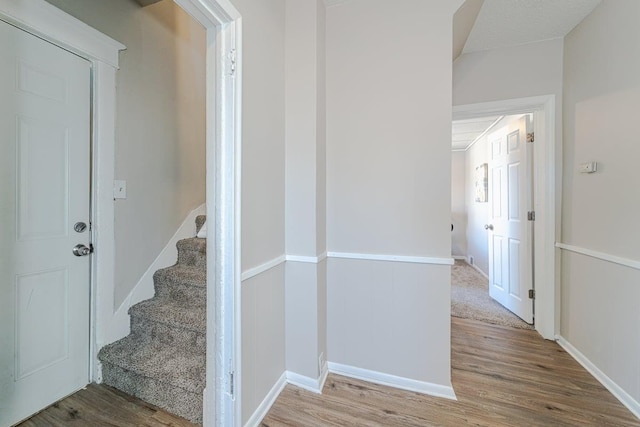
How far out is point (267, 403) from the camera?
1488 mm

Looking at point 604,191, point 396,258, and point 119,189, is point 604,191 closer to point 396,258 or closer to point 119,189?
point 396,258

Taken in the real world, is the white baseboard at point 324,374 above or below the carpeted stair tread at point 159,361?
below

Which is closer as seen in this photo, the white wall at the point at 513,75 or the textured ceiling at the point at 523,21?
the textured ceiling at the point at 523,21

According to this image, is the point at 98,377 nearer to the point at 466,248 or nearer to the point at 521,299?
the point at 521,299

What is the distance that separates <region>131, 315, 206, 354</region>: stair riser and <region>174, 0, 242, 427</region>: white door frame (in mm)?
523

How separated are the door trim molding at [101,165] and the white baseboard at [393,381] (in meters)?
1.59

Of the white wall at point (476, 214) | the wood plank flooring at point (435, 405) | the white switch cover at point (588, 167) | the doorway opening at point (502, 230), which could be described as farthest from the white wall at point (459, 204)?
the wood plank flooring at point (435, 405)

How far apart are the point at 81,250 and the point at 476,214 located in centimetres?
550

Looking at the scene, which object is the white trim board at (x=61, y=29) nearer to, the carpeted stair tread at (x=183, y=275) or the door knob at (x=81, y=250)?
the door knob at (x=81, y=250)

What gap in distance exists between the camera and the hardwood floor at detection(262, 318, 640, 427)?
1.42 meters

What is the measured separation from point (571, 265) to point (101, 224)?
11.6 feet

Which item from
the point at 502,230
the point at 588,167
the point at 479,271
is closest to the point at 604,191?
the point at 588,167

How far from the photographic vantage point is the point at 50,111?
1500 millimetres

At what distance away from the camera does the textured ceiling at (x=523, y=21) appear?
6.05 feet
